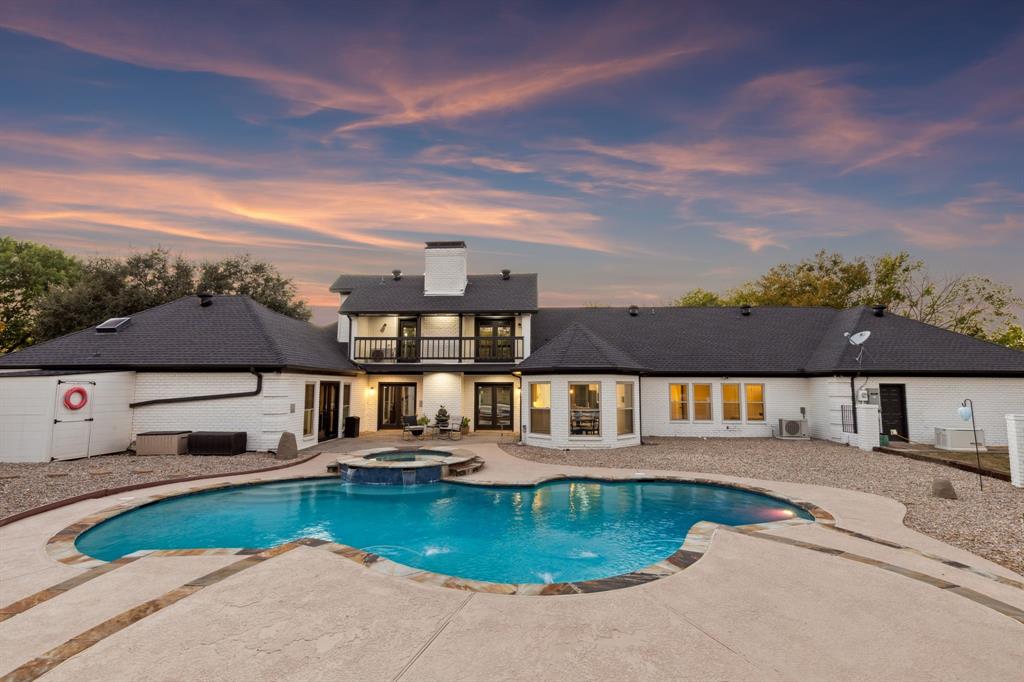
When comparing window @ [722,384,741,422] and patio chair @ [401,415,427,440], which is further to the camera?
window @ [722,384,741,422]

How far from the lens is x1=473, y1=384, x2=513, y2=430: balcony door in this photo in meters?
21.7

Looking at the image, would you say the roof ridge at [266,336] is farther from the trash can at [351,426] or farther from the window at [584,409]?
the window at [584,409]

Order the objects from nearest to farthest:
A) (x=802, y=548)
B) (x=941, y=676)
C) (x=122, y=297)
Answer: (x=941, y=676) → (x=802, y=548) → (x=122, y=297)

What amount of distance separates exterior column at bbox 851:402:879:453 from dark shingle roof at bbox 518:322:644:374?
7796 mm

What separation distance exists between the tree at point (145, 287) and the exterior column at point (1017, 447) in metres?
37.9

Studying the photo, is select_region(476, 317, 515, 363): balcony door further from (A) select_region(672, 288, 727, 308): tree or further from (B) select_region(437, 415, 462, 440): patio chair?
(A) select_region(672, 288, 727, 308): tree

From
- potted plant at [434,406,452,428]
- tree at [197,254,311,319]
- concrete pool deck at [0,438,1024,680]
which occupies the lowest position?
concrete pool deck at [0,438,1024,680]

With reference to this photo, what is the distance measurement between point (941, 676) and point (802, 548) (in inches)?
119

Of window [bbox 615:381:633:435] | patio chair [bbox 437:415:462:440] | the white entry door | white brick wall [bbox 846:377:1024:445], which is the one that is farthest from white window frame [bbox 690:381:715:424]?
the white entry door

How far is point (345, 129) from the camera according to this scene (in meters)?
16.1

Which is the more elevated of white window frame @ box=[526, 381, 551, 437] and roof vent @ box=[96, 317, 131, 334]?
roof vent @ box=[96, 317, 131, 334]

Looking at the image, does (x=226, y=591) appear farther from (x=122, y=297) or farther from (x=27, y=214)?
(x=122, y=297)

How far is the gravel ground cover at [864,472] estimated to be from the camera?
278 inches

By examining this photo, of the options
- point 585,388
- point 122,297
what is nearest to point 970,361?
point 585,388
